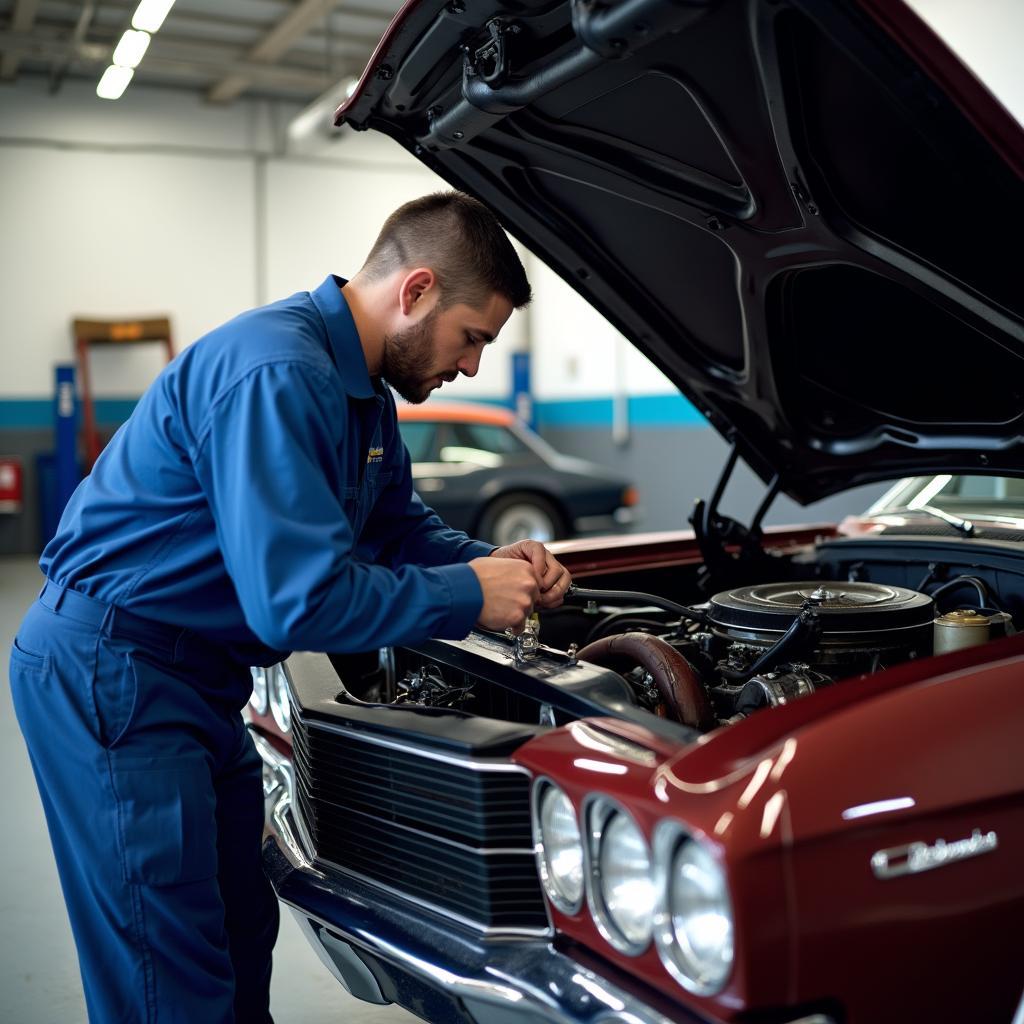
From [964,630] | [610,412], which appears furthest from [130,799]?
[610,412]

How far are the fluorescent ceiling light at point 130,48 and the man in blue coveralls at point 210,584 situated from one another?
301 inches

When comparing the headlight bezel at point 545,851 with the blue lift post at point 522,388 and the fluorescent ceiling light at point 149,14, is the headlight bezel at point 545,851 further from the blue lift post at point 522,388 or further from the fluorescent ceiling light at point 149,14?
the blue lift post at point 522,388

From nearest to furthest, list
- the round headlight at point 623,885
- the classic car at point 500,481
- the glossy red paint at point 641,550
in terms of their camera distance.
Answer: the round headlight at point 623,885
the glossy red paint at point 641,550
the classic car at point 500,481

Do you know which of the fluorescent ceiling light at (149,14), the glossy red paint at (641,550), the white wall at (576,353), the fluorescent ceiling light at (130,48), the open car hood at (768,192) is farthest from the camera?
the white wall at (576,353)

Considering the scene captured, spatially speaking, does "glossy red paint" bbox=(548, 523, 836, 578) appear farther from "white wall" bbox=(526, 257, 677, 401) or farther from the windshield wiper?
"white wall" bbox=(526, 257, 677, 401)

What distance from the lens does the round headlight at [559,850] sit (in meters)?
1.30

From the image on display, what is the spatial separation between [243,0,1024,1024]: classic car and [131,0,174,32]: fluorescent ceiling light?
21.4ft

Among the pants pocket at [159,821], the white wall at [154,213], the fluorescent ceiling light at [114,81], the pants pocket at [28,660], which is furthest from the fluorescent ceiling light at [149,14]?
the pants pocket at [159,821]

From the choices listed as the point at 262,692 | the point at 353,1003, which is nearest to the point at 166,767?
the point at 262,692

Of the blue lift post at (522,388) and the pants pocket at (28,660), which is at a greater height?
Answer: the blue lift post at (522,388)

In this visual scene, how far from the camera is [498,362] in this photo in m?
13.0

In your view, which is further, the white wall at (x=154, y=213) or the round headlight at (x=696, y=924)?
the white wall at (x=154, y=213)

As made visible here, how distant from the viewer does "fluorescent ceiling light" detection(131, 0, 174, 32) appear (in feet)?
24.5

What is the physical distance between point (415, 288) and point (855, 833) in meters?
0.96
